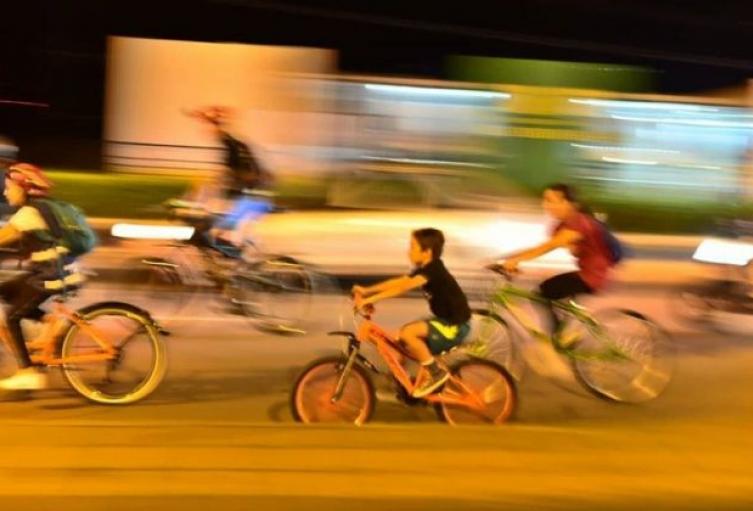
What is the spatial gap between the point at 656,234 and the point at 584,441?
11.0m

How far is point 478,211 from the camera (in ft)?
36.6

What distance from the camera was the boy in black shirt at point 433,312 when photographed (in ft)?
20.7

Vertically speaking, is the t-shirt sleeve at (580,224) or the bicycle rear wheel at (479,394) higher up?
the t-shirt sleeve at (580,224)

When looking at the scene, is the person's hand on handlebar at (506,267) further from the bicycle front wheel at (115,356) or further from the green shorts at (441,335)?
the bicycle front wheel at (115,356)

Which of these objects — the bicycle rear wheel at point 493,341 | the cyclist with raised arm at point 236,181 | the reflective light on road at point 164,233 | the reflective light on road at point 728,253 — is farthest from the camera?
the reflective light on road at point 728,253

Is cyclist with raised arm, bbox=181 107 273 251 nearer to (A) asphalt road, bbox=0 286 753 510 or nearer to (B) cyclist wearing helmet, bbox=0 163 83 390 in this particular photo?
(A) asphalt road, bbox=0 286 753 510

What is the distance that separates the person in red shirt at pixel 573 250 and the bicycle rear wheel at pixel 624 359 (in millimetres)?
251

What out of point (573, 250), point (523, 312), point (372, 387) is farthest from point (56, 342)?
point (573, 250)

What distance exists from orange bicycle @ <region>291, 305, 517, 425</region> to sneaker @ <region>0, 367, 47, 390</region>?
1712mm

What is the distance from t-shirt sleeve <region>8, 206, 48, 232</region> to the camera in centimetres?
639

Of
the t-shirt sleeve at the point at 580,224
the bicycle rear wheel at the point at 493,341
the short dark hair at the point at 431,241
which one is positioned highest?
the t-shirt sleeve at the point at 580,224

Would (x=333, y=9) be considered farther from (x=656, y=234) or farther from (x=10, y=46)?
(x=656, y=234)

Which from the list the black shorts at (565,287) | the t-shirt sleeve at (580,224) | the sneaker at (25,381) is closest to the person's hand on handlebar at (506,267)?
the black shorts at (565,287)

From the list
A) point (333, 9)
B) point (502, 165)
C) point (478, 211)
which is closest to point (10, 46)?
point (333, 9)
